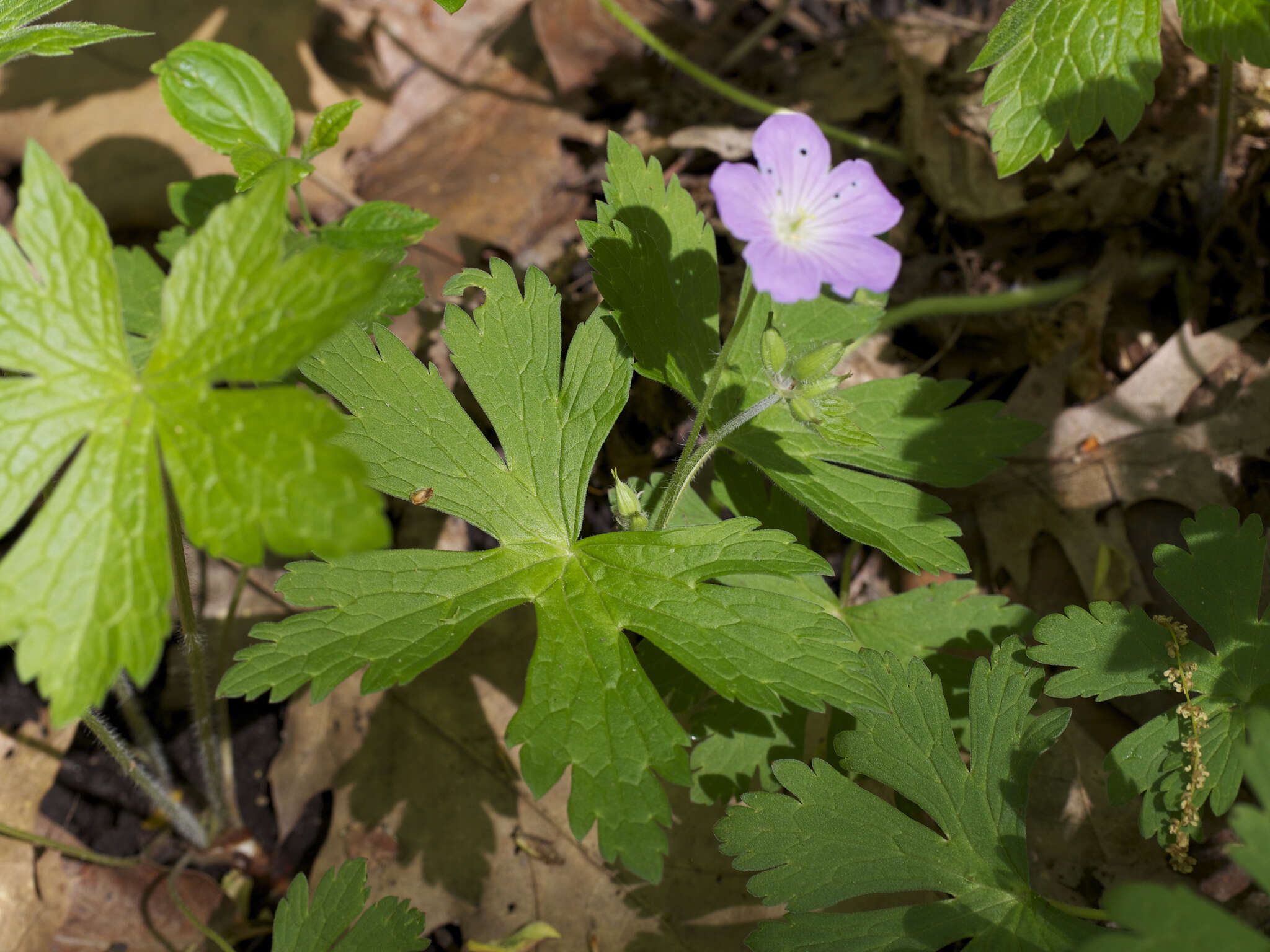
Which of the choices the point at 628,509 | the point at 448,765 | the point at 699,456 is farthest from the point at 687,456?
the point at 448,765

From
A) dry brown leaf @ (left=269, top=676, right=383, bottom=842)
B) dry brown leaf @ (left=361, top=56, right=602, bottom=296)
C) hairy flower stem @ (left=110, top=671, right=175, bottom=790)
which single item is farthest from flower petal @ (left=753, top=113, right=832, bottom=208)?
hairy flower stem @ (left=110, top=671, right=175, bottom=790)

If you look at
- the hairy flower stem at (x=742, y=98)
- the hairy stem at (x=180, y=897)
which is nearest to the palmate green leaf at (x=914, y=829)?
the hairy stem at (x=180, y=897)

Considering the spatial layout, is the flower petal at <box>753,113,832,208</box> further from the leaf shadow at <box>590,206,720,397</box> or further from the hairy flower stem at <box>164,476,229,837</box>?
the hairy flower stem at <box>164,476,229,837</box>

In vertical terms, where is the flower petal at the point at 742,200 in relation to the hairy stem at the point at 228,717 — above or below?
above

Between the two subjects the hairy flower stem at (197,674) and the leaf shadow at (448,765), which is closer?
the hairy flower stem at (197,674)

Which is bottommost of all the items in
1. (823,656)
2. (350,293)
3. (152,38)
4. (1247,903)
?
(1247,903)

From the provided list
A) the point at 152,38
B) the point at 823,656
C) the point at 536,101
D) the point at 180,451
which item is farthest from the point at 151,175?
the point at 823,656

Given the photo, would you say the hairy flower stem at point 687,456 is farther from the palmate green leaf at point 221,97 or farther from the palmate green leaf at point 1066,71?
the palmate green leaf at point 221,97

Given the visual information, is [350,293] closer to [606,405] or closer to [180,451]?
[180,451]
